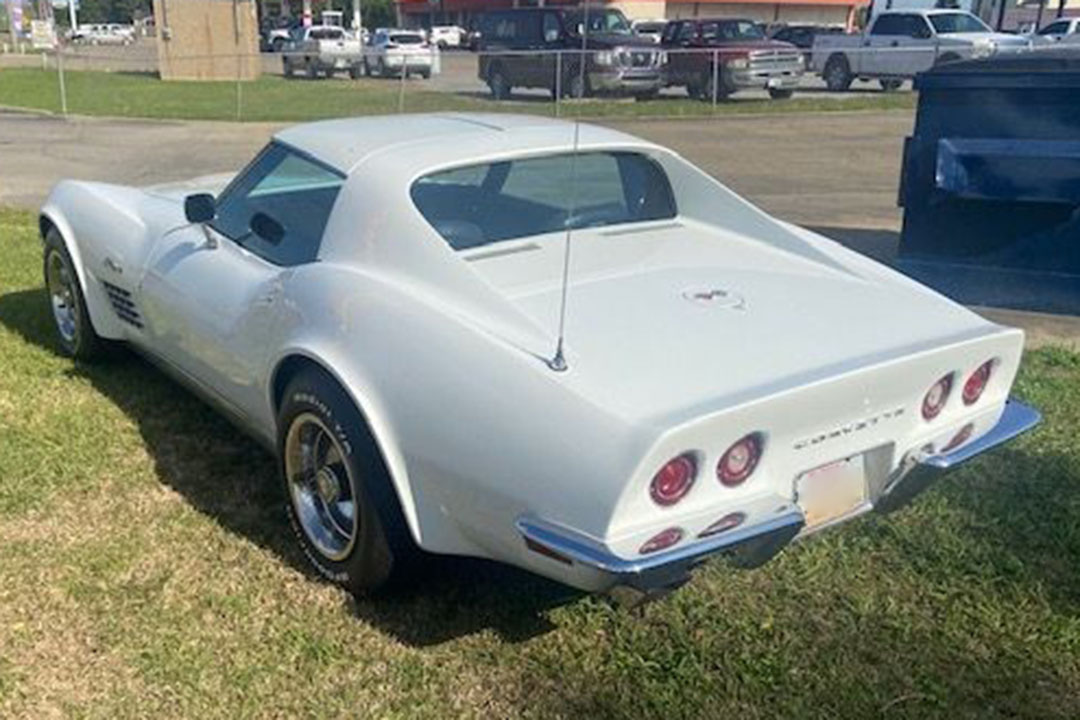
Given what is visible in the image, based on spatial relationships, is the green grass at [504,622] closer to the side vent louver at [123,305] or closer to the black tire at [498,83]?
the side vent louver at [123,305]

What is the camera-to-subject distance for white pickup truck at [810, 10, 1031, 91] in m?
22.3

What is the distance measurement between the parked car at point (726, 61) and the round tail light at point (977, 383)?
18.2 m

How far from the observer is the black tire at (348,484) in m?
2.77

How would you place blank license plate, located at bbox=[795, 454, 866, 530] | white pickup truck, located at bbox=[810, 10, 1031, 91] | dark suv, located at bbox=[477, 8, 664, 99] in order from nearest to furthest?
blank license plate, located at bbox=[795, 454, 866, 530] < dark suv, located at bbox=[477, 8, 664, 99] < white pickup truck, located at bbox=[810, 10, 1031, 91]

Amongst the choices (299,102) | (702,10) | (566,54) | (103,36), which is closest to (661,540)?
(566,54)

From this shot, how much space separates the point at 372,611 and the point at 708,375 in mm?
1281

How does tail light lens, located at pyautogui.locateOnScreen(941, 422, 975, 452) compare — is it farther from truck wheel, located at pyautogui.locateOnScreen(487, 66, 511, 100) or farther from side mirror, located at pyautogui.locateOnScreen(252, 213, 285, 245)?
truck wheel, located at pyautogui.locateOnScreen(487, 66, 511, 100)

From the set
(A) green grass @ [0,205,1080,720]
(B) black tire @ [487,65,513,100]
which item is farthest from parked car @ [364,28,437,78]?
(A) green grass @ [0,205,1080,720]

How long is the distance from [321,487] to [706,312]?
1.28 metres

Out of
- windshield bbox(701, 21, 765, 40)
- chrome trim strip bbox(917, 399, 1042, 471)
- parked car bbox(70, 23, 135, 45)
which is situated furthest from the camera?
parked car bbox(70, 23, 135, 45)

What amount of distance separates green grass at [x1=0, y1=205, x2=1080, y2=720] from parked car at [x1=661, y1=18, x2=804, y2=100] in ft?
59.1

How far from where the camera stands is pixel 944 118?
241 inches

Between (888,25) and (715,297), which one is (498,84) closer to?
(888,25)

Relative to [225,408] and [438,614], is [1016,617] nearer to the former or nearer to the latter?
[438,614]
